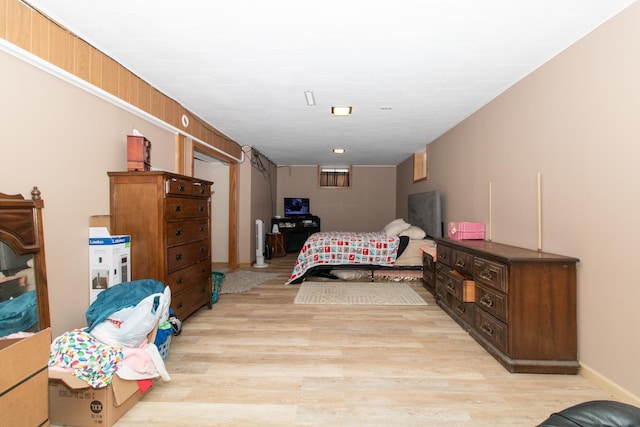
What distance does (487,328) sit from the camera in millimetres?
2506

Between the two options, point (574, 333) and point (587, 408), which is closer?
point (587, 408)

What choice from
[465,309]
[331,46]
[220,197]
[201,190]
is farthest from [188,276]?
[220,197]

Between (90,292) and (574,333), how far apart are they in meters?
3.57

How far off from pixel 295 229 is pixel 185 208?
196 inches

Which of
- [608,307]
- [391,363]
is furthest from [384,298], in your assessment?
[608,307]

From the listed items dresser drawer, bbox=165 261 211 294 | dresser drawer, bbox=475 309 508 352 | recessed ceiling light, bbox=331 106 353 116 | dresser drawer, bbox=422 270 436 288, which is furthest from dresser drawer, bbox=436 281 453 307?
dresser drawer, bbox=165 261 211 294

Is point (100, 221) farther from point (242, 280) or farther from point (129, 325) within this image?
point (242, 280)

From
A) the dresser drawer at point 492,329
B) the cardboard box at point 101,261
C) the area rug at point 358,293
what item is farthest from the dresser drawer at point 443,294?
the cardboard box at point 101,261

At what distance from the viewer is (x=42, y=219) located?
197cm

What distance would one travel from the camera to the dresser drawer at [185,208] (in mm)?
2709

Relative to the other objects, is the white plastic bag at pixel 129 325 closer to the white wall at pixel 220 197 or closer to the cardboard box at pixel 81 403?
the cardboard box at pixel 81 403

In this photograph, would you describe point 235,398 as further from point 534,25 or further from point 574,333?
point 534,25

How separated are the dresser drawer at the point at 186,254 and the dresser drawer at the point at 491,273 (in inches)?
105

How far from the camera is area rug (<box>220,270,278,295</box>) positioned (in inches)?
173
